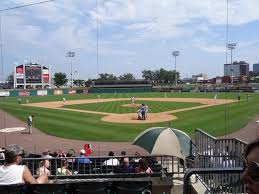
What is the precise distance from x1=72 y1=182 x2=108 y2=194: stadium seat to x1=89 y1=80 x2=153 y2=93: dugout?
352ft

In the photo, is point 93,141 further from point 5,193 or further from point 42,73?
point 42,73

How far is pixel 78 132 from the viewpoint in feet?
95.3

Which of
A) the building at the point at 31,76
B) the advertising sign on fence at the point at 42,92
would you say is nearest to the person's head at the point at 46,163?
the advertising sign on fence at the point at 42,92

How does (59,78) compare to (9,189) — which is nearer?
(9,189)

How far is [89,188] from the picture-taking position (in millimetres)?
6312

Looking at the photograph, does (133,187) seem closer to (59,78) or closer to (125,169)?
(125,169)

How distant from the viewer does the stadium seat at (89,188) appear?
628 centimetres

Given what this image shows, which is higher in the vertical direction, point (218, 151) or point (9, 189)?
point (218, 151)

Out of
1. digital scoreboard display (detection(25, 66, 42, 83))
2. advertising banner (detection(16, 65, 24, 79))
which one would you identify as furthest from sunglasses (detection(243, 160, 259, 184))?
digital scoreboard display (detection(25, 66, 42, 83))

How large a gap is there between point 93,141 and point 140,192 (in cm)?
1924

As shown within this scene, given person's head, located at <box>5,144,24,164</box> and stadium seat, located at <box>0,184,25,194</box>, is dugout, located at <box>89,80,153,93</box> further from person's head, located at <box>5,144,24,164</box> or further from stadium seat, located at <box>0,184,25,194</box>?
stadium seat, located at <box>0,184,25,194</box>

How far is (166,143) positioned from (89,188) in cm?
427

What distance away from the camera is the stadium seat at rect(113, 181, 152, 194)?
6.26m

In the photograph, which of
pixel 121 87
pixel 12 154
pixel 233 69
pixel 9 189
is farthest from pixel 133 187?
pixel 121 87
